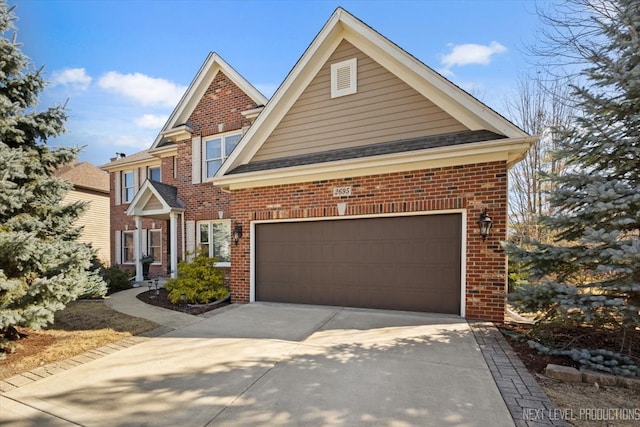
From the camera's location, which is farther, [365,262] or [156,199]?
[156,199]

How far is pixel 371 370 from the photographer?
371 centimetres

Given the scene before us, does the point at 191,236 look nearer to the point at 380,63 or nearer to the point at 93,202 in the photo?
the point at 380,63

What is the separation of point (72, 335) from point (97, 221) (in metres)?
16.6

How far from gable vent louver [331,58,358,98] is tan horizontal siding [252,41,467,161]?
0.13m

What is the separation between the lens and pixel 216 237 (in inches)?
443

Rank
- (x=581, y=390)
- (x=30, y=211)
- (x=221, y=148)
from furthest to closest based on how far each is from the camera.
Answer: (x=221, y=148) < (x=30, y=211) < (x=581, y=390)

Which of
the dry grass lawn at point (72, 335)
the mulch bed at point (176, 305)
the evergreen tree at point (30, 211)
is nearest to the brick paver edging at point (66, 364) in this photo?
the dry grass lawn at point (72, 335)

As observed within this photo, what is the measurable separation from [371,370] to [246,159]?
6849mm

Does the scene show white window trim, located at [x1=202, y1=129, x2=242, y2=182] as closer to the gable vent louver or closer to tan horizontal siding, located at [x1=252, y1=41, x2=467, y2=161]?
tan horizontal siding, located at [x1=252, y1=41, x2=467, y2=161]

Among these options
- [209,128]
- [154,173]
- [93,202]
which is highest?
[209,128]

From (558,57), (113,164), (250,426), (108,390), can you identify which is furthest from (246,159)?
(113,164)

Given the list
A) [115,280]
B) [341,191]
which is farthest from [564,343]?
[115,280]

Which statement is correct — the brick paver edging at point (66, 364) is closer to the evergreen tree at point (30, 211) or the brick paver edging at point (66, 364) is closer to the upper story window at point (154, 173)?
the evergreen tree at point (30, 211)

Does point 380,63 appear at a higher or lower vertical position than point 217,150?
higher
